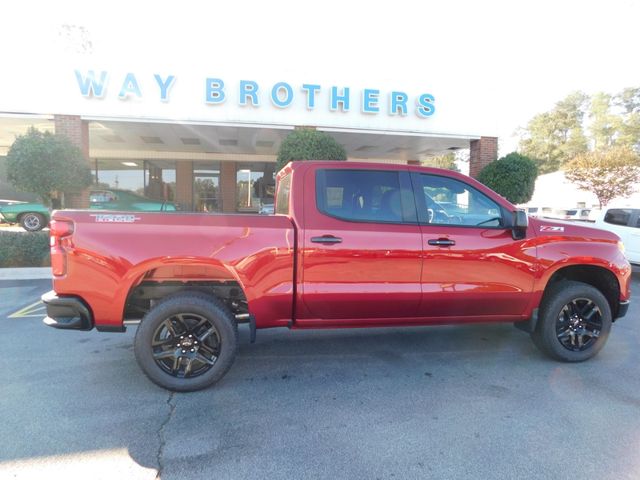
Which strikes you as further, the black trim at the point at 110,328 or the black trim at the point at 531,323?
the black trim at the point at 531,323

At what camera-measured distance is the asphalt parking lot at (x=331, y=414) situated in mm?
2463

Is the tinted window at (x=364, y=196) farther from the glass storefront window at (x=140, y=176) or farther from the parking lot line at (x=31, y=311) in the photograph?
the glass storefront window at (x=140, y=176)

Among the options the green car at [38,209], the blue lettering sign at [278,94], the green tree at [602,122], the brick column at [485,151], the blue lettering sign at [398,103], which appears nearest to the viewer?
the blue lettering sign at [278,94]

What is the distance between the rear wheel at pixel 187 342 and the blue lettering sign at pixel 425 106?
438 inches

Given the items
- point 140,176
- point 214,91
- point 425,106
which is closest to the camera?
point 214,91

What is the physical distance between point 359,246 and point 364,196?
515 mm

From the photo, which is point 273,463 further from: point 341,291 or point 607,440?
point 607,440

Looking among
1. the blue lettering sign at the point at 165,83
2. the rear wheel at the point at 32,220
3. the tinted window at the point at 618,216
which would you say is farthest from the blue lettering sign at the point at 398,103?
the rear wheel at the point at 32,220

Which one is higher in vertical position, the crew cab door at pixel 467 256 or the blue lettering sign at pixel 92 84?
the blue lettering sign at pixel 92 84

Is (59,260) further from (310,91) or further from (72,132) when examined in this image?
(310,91)

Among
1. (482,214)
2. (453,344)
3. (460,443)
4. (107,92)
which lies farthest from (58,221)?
(107,92)

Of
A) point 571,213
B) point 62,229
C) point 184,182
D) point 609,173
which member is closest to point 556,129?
point 609,173

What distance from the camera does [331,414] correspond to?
9.98 ft

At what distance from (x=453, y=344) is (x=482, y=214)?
1.66m
